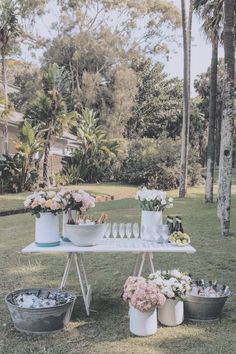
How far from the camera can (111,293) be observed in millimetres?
5852

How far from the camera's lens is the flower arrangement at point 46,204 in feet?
15.7

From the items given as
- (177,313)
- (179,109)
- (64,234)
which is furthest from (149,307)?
(179,109)

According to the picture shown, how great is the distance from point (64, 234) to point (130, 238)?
0.82 m

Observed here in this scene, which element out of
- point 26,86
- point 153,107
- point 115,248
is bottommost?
point 115,248

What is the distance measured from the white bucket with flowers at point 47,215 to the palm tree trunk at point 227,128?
5.33 metres

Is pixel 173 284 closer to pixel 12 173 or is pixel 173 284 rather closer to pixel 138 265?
pixel 138 265

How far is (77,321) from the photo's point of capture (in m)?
4.82

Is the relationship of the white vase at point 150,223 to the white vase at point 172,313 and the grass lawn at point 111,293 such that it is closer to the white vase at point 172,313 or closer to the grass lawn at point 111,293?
the white vase at point 172,313

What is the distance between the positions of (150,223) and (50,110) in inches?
631

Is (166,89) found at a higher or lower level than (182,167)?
higher

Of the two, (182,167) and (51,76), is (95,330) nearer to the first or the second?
(182,167)

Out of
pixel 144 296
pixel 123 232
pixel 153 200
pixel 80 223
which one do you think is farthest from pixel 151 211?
pixel 144 296

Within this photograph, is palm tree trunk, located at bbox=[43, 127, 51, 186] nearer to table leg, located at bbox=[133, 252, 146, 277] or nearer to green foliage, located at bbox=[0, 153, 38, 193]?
green foliage, located at bbox=[0, 153, 38, 193]

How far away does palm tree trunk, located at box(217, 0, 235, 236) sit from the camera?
9297mm
